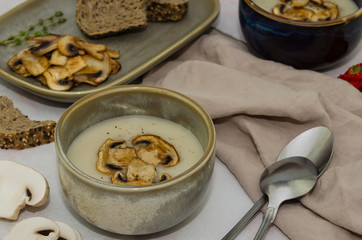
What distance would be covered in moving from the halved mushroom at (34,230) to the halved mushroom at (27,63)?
1.79 ft

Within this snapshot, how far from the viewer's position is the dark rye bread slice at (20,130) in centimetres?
132

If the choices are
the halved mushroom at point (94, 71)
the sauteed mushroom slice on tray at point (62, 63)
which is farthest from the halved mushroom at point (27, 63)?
the halved mushroom at point (94, 71)

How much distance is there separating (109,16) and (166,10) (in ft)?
0.67

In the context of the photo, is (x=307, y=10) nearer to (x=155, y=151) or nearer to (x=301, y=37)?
(x=301, y=37)

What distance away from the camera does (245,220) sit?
Result: 112cm

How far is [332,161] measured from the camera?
1287 millimetres

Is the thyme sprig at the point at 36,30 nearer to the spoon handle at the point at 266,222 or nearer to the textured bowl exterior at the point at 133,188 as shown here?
the textured bowl exterior at the point at 133,188

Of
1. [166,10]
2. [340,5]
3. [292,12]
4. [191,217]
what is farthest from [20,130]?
[340,5]

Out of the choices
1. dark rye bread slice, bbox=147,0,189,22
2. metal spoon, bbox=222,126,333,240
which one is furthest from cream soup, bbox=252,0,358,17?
metal spoon, bbox=222,126,333,240

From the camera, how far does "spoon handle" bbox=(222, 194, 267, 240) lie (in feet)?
3.58

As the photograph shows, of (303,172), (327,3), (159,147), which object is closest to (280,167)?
(303,172)

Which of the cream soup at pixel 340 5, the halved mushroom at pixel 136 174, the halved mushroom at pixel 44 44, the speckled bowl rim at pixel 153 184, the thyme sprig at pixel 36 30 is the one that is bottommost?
the cream soup at pixel 340 5

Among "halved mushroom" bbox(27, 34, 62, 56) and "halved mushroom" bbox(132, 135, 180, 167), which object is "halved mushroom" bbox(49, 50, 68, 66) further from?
"halved mushroom" bbox(132, 135, 180, 167)

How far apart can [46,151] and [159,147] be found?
364 mm
